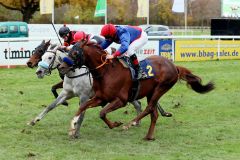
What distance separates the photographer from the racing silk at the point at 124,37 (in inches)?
322

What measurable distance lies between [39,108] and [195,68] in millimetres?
9564

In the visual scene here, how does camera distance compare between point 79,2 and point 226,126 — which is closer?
point 226,126

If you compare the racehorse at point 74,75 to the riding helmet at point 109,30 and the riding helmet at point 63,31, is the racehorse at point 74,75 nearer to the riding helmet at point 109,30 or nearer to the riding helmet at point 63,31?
the riding helmet at point 63,31

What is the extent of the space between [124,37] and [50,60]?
136 cm

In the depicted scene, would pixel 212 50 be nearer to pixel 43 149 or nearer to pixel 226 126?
pixel 226 126

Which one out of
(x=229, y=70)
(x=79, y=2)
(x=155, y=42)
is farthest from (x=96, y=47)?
(x=79, y=2)

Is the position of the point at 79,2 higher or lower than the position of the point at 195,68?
higher

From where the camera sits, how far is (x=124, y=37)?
827cm

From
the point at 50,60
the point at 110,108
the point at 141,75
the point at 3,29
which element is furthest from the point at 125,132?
the point at 3,29

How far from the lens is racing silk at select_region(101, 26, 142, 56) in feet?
26.8

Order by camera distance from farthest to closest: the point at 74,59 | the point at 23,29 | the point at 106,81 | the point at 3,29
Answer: the point at 23,29 < the point at 3,29 < the point at 106,81 < the point at 74,59

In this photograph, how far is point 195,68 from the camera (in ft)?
65.2

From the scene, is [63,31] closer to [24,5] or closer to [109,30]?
[109,30]

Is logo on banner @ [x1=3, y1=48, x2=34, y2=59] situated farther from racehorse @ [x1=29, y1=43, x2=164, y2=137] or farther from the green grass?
racehorse @ [x1=29, y1=43, x2=164, y2=137]
